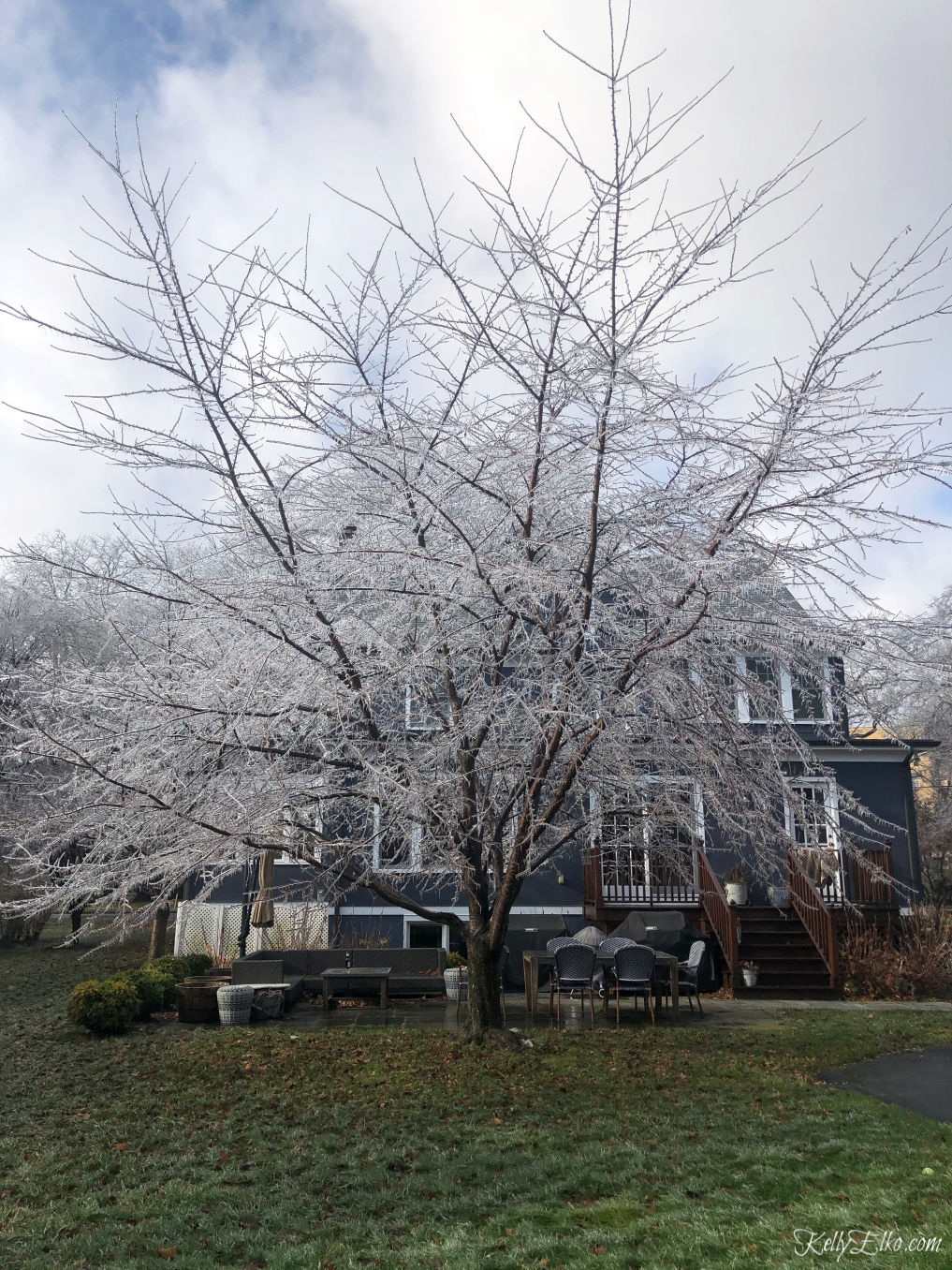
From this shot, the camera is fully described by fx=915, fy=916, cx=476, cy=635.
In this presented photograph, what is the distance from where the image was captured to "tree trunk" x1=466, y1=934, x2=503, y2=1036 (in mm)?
8461

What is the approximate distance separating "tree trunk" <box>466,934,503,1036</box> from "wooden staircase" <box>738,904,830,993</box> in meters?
5.77

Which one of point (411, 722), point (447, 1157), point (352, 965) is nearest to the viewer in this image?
point (447, 1157)

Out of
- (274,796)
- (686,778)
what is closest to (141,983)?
(274,796)

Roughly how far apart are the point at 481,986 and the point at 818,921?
23.6 feet

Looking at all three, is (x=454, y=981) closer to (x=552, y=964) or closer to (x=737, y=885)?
(x=552, y=964)

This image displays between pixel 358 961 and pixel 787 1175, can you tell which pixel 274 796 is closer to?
pixel 787 1175

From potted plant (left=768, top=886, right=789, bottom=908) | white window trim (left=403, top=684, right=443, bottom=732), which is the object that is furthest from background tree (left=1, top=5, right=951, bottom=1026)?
potted plant (left=768, top=886, right=789, bottom=908)

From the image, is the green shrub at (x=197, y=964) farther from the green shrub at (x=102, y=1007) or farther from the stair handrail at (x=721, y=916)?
the stair handrail at (x=721, y=916)

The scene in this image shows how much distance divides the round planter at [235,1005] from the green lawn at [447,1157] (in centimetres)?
138

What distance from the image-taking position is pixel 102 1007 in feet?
32.4

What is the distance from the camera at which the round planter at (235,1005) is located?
10.5m

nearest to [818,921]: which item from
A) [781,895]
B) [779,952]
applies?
[779,952]

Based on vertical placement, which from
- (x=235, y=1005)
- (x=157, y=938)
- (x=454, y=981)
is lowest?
(x=235, y=1005)

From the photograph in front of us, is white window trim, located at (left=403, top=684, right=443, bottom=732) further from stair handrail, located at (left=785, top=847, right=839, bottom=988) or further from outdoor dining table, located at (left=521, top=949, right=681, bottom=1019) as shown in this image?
stair handrail, located at (left=785, top=847, right=839, bottom=988)
